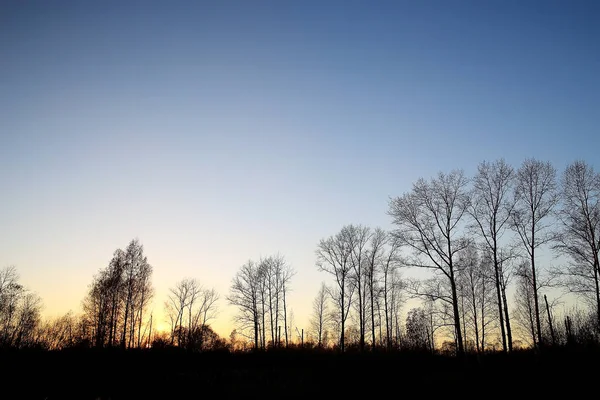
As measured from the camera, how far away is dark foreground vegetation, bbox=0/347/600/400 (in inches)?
274

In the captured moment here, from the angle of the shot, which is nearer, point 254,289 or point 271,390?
point 271,390

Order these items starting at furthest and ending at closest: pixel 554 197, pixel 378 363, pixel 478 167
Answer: pixel 478 167 < pixel 554 197 < pixel 378 363

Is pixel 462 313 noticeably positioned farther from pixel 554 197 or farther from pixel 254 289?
pixel 254 289

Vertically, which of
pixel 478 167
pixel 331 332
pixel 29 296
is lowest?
pixel 331 332

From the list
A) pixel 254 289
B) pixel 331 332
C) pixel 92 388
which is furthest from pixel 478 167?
pixel 331 332

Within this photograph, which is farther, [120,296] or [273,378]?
[120,296]

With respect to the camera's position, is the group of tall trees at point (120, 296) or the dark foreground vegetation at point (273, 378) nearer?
the dark foreground vegetation at point (273, 378)

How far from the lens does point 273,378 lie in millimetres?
8781

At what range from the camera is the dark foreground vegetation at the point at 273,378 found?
274 inches

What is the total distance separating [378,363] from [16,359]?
9.88 m

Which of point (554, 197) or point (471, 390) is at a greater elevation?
point (554, 197)

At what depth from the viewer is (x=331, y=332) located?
54.8m

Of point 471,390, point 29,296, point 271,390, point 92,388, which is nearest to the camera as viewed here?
point 92,388

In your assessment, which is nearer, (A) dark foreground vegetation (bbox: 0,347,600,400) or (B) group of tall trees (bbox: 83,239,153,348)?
(A) dark foreground vegetation (bbox: 0,347,600,400)
